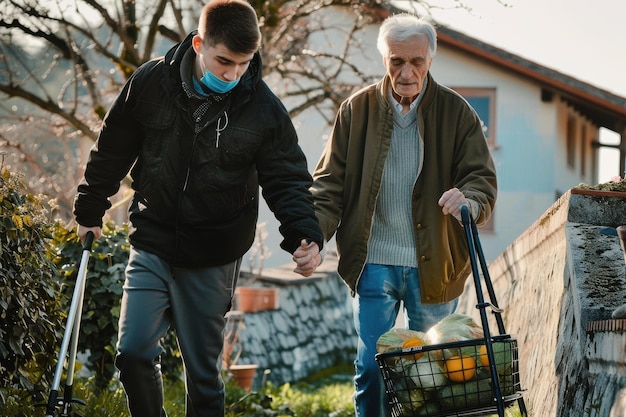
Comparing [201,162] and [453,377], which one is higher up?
[201,162]

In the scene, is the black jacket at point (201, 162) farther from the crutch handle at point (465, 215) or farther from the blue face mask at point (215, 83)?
the crutch handle at point (465, 215)

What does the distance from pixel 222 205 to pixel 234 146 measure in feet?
0.79

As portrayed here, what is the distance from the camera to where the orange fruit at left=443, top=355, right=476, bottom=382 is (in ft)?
12.2

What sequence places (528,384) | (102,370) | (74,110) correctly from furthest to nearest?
(74,110) → (102,370) → (528,384)

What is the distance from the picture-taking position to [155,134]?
14.9 ft

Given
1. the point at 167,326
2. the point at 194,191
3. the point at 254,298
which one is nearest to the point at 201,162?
the point at 194,191

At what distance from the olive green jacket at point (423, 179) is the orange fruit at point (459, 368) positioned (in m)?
1.27

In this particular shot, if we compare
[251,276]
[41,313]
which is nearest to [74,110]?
[251,276]

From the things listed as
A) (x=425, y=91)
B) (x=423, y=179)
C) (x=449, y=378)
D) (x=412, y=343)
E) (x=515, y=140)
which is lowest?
(x=449, y=378)

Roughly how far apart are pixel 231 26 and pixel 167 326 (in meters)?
→ 1.25

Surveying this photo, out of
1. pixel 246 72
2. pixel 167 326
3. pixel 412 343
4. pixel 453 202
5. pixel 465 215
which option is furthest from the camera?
pixel 167 326

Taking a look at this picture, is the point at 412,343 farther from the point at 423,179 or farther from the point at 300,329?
the point at 300,329

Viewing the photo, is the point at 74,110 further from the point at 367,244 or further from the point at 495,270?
the point at 367,244

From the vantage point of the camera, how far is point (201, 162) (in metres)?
4.48
